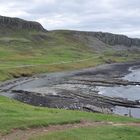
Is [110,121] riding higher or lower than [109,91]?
higher

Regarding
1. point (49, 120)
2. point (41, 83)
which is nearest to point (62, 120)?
point (49, 120)

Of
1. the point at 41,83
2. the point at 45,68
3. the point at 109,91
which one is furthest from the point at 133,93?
the point at 45,68

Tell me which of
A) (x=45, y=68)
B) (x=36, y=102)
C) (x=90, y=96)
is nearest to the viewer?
(x=36, y=102)

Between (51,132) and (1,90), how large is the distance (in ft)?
219

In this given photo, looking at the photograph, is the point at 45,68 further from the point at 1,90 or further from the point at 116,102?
the point at 116,102

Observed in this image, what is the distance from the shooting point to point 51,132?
30312mm

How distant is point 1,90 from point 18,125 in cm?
6467

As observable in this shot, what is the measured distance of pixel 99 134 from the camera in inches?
1183

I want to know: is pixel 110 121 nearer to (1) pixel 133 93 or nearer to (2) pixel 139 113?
(2) pixel 139 113

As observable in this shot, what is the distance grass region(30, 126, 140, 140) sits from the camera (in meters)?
28.5

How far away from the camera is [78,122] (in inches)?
1384

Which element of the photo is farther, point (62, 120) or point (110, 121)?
point (110, 121)

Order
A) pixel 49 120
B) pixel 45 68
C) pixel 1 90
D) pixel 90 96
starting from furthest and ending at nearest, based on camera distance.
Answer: pixel 45 68, pixel 1 90, pixel 90 96, pixel 49 120

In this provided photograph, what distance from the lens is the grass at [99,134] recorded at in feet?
93.6
